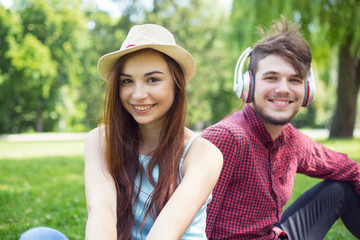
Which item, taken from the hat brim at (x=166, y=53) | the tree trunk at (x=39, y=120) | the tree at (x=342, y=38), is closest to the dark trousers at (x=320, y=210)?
the hat brim at (x=166, y=53)

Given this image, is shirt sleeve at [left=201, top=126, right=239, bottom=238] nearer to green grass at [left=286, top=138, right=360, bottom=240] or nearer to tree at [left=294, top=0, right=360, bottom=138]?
green grass at [left=286, top=138, right=360, bottom=240]

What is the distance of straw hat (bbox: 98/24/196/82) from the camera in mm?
1702

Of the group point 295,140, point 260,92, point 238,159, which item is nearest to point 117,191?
point 238,159

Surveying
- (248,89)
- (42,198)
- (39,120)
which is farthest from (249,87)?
(39,120)

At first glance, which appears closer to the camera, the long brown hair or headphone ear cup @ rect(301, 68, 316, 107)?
the long brown hair

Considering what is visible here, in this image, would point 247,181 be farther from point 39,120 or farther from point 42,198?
point 39,120

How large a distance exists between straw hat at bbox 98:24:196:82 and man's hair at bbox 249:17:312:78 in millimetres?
716

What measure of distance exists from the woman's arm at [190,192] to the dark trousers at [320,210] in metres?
1.20

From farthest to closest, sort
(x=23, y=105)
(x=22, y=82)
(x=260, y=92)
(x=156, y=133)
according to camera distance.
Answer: (x=23, y=105) < (x=22, y=82) < (x=260, y=92) < (x=156, y=133)

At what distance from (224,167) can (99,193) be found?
0.70 meters

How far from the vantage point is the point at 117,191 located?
176cm

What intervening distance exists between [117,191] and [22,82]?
29.9 m

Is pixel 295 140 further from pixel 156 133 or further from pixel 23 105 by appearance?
pixel 23 105

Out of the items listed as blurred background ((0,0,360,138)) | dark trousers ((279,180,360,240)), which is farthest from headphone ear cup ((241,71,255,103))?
blurred background ((0,0,360,138))
